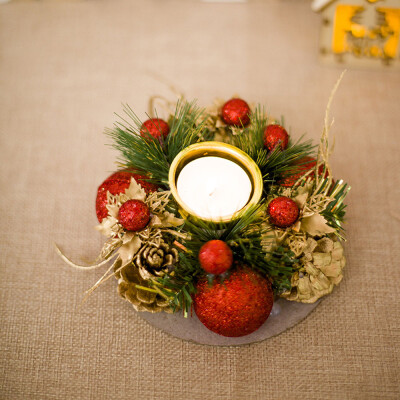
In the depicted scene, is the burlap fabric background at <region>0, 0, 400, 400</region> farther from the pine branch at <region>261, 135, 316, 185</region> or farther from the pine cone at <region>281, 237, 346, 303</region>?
the pine branch at <region>261, 135, 316, 185</region>

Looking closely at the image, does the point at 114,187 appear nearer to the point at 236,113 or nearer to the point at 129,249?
the point at 129,249

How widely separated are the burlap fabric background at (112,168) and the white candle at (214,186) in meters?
0.26

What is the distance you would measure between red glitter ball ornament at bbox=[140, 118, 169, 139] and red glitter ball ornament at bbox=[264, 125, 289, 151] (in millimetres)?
170

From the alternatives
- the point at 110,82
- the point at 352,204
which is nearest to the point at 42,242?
the point at 110,82

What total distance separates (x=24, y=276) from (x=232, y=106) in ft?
1.67

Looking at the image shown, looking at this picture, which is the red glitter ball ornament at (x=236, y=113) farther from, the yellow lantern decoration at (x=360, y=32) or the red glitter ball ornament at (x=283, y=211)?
the yellow lantern decoration at (x=360, y=32)

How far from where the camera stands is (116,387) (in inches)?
24.7

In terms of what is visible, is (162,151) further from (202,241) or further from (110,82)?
(110,82)

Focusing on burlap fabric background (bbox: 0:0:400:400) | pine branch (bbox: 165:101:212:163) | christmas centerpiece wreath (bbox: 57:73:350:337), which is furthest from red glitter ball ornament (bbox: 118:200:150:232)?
burlap fabric background (bbox: 0:0:400:400)

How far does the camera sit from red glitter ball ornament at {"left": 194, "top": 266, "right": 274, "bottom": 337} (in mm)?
517

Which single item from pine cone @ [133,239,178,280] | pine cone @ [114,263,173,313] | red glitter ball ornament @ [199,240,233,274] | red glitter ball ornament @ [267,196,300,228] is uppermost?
red glitter ball ornament @ [267,196,300,228]

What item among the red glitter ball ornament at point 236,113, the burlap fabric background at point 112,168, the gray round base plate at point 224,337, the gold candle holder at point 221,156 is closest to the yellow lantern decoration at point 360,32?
the burlap fabric background at point 112,168

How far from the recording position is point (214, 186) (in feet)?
1.88

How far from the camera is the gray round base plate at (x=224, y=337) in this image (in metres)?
0.60
